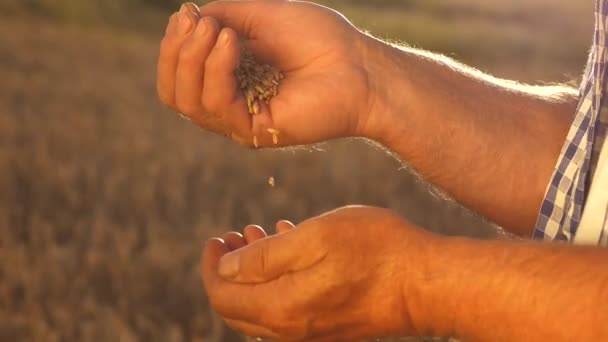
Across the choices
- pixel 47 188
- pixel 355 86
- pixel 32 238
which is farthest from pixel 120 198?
pixel 355 86

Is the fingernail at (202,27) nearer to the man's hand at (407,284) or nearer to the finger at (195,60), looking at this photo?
the finger at (195,60)

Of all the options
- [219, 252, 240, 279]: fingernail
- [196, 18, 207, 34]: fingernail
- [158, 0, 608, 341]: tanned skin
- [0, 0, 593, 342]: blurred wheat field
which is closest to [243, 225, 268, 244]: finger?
[158, 0, 608, 341]: tanned skin

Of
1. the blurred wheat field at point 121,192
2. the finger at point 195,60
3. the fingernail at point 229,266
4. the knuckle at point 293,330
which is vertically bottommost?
the blurred wheat field at point 121,192

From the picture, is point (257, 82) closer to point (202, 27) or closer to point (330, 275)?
point (202, 27)

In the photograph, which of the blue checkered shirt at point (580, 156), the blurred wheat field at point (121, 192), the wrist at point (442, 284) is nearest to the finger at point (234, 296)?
the wrist at point (442, 284)

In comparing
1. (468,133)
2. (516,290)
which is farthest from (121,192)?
(516,290)

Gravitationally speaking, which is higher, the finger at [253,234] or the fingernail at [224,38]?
the fingernail at [224,38]

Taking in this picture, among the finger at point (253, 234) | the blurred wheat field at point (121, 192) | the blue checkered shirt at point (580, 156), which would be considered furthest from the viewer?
the blurred wheat field at point (121, 192)

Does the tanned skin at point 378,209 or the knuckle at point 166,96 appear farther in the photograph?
the knuckle at point 166,96
